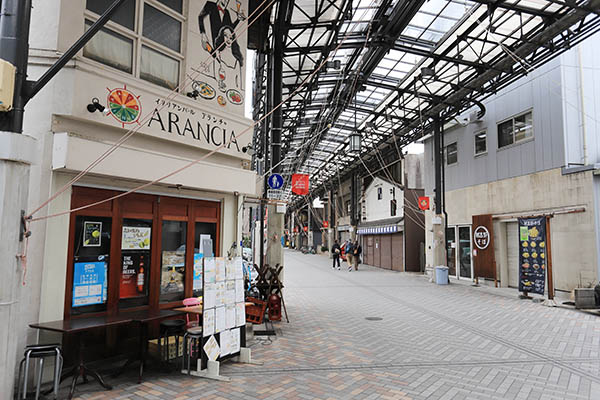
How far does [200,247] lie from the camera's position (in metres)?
6.98

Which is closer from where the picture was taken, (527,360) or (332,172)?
(527,360)

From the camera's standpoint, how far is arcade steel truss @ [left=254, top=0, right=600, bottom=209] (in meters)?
10.3

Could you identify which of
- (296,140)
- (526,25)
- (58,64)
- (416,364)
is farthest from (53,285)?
(296,140)

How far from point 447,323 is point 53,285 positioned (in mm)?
7923

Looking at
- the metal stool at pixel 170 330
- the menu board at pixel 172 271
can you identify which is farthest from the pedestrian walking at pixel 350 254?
the metal stool at pixel 170 330

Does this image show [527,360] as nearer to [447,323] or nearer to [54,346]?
[447,323]

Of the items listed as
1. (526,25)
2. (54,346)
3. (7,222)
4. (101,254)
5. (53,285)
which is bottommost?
(54,346)

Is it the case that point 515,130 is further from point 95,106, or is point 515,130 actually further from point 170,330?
point 95,106

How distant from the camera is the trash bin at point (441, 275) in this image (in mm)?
15992

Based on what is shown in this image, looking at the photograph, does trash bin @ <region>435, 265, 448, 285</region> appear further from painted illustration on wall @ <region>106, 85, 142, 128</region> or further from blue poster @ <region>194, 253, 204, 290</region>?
painted illustration on wall @ <region>106, 85, 142, 128</region>

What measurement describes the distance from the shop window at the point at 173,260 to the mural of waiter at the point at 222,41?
2835 millimetres

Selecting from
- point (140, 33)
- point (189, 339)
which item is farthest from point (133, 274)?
point (140, 33)

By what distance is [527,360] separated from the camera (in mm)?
6023

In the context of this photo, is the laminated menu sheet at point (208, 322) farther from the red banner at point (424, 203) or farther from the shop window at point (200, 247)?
the red banner at point (424, 203)
